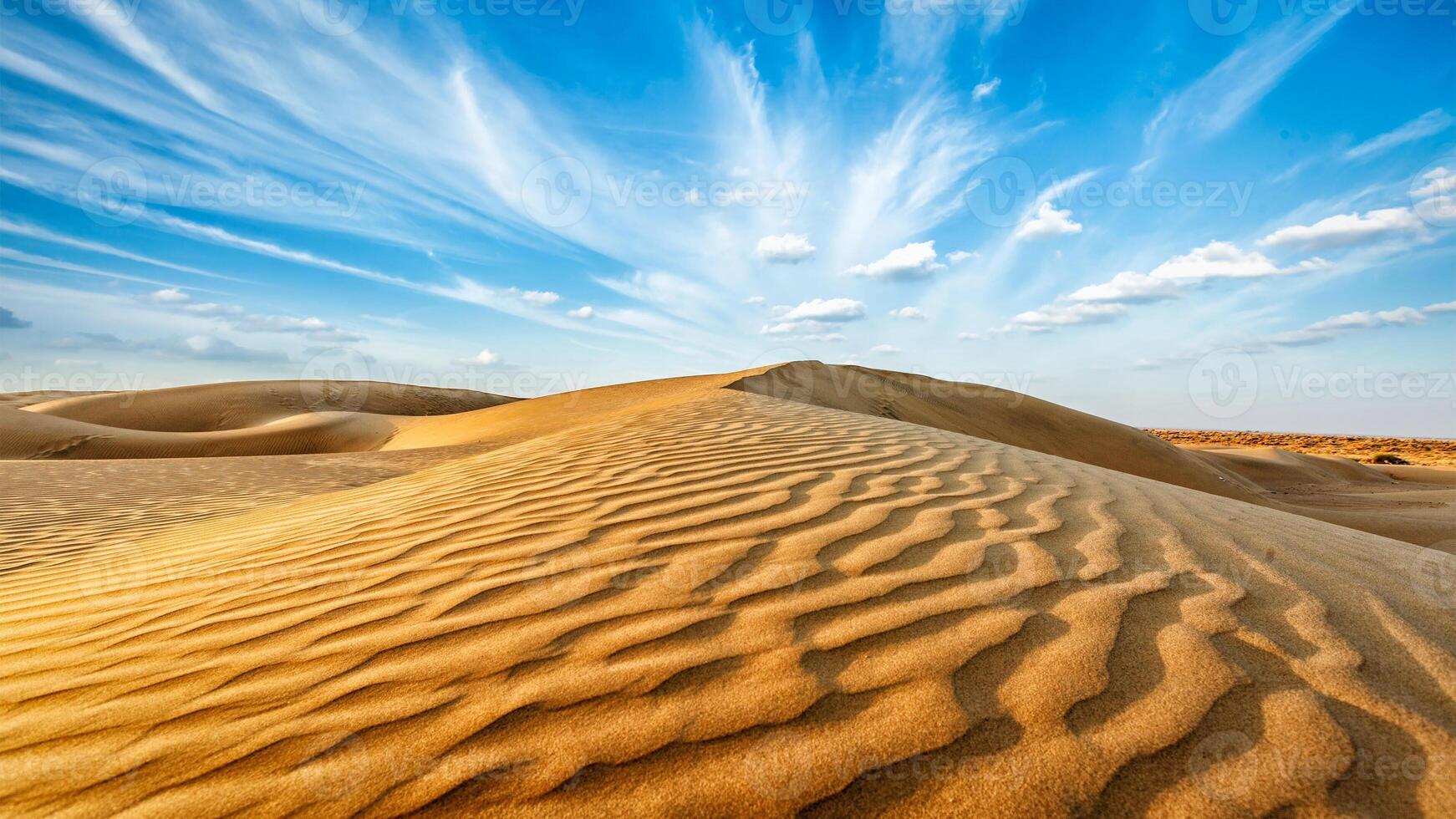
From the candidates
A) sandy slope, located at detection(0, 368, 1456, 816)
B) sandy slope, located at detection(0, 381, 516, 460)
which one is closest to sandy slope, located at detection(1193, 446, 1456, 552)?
sandy slope, located at detection(0, 368, 1456, 816)

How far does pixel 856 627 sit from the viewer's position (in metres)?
1.65

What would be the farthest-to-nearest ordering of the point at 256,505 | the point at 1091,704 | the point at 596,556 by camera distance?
the point at 256,505, the point at 596,556, the point at 1091,704

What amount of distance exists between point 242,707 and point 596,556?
3.36 ft

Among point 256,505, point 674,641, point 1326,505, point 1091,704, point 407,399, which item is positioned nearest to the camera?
point 1091,704

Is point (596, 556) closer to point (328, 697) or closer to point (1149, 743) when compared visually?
point (328, 697)

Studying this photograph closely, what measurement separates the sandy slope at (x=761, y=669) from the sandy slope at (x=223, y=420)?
1544 cm

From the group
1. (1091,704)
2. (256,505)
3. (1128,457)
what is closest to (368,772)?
(1091,704)

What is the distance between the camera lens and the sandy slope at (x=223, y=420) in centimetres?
1409

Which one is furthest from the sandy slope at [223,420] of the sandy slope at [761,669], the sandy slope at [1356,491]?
Result: the sandy slope at [1356,491]

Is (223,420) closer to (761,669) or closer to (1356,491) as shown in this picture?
(761,669)

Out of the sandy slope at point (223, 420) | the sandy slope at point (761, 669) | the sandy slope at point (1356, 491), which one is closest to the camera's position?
the sandy slope at point (761, 669)

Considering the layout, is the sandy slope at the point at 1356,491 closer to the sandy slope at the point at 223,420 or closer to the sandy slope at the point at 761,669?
the sandy slope at the point at 761,669

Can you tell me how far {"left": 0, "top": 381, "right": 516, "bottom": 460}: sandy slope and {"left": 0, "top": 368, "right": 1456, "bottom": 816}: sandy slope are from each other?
15.4m

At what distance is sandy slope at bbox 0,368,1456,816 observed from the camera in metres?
1.15
